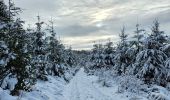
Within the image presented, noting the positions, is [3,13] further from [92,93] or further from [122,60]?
[122,60]

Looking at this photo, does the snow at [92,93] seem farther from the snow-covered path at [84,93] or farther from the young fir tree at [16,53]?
the young fir tree at [16,53]

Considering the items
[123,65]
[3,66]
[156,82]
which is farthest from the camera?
[123,65]

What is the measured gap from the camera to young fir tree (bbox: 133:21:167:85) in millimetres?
26764

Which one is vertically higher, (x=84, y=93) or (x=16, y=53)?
(x=16, y=53)

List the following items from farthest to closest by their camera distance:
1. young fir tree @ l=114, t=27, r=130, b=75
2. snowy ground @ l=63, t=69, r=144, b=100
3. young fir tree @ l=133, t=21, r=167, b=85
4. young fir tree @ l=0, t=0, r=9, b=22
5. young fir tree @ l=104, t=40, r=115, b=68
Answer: young fir tree @ l=104, t=40, r=115, b=68 → young fir tree @ l=114, t=27, r=130, b=75 → young fir tree @ l=133, t=21, r=167, b=85 → snowy ground @ l=63, t=69, r=144, b=100 → young fir tree @ l=0, t=0, r=9, b=22

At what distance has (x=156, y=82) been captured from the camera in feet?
89.4

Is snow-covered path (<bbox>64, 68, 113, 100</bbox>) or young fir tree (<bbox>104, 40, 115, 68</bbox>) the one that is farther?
young fir tree (<bbox>104, 40, 115, 68</bbox>)

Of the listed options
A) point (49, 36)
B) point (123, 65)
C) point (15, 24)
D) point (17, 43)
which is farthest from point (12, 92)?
point (123, 65)

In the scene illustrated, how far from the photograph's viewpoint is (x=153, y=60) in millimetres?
27125

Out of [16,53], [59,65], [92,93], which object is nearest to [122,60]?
[59,65]

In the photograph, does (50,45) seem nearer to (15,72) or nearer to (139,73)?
(139,73)

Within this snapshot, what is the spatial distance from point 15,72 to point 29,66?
109 cm

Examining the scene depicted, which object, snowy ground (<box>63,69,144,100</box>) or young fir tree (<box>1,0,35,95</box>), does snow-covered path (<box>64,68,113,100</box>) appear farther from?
young fir tree (<box>1,0,35,95</box>)

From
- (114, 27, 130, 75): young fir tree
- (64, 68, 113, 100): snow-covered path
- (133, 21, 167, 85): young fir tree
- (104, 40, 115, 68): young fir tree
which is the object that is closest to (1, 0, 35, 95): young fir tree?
(64, 68, 113, 100): snow-covered path
